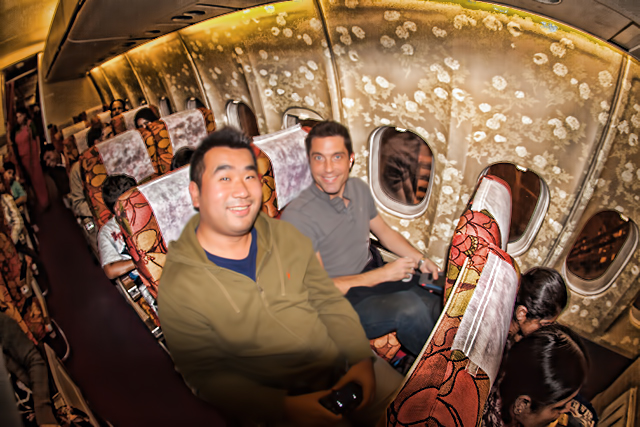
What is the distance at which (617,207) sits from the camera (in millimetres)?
1917

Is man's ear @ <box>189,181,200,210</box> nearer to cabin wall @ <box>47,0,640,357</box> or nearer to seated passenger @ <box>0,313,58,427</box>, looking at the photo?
seated passenger @ <box>0,313,58,427</box>

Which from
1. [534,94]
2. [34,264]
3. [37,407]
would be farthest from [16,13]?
[534,94]

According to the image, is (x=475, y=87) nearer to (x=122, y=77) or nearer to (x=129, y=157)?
(x=122, y=77)

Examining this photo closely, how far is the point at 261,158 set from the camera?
1.95 meters

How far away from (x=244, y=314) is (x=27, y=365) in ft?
1.92

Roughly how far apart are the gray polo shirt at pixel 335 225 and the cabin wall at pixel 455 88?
3.32ft

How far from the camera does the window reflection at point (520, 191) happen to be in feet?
7.49

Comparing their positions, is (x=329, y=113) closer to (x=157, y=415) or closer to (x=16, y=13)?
(x=16, y=13)

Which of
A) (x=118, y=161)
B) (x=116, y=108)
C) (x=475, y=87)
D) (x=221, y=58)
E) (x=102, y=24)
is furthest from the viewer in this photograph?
(x=221, y=58)

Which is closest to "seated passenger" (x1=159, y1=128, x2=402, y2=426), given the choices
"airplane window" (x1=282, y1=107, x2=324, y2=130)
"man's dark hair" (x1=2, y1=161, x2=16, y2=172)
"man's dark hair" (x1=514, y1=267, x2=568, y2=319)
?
"man's dark hair" (x1=2, y1=161, x2=16, y2=172)

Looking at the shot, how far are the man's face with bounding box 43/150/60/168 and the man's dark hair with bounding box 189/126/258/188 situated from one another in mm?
677

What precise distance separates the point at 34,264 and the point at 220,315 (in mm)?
617

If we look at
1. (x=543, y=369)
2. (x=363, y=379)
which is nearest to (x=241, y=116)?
(x=363, y=379)

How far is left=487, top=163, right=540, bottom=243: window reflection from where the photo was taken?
2283 millimetres
